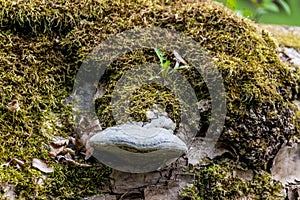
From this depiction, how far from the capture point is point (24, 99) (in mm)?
1729

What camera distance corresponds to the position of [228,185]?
168 centimetres

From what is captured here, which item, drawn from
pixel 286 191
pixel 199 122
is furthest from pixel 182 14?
pixel 286 191

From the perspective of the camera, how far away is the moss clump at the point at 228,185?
1.64 m

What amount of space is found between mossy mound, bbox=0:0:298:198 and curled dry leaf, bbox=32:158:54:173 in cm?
2

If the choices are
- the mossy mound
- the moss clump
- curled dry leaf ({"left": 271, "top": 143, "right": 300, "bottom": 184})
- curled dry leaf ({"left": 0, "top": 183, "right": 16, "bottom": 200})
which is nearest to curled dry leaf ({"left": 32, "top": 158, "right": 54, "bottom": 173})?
the mossy mound

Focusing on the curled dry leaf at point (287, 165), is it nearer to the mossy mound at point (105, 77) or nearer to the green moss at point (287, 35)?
the mossy mound at point (105, 77)

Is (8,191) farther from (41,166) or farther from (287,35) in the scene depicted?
(287,35)

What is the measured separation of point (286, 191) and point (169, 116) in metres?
0.64

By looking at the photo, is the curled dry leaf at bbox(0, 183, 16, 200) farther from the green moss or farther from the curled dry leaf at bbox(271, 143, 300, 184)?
the green moss

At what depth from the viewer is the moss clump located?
64.6 inches

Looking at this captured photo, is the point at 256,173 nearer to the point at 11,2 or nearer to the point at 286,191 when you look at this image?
the point at 286,191

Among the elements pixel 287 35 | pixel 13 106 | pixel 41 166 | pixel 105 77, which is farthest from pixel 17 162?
pixel 287 35

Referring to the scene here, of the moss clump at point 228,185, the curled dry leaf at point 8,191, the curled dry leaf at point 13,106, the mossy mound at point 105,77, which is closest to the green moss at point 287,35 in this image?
the mossy mound at point 105,77

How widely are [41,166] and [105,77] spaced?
0.50 m
